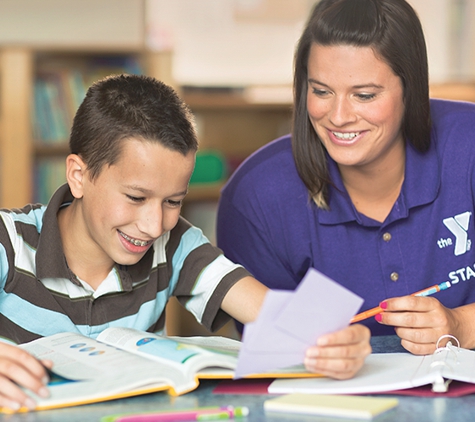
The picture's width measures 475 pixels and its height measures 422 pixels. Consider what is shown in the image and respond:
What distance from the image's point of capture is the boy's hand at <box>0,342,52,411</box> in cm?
89

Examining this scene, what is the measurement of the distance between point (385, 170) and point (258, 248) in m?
0.32

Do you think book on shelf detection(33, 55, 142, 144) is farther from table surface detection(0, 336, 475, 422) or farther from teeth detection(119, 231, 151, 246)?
table surface detection(0, 336, 475, 422)

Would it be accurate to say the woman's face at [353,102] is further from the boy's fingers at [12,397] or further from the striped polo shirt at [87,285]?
the boy's fingers at [12,397]

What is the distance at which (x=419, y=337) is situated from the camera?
1167mm

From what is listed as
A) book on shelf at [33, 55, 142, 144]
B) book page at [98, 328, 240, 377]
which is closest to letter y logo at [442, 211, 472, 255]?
book page at [98, 328, 240, 377]

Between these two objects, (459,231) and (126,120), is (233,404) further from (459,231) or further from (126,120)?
(459,231)

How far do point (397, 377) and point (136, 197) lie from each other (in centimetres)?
49

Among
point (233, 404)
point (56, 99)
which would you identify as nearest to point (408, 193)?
point (233, 404)

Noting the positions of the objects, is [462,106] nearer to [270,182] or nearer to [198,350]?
[270,182]

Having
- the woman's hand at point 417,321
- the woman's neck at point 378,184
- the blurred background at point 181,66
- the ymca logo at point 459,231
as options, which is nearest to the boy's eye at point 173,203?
the woman's hand at point 417,321

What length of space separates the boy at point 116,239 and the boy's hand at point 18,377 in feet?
0.97

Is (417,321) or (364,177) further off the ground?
(364,177)

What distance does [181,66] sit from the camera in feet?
15.0

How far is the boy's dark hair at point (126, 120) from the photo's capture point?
4.07 feet
